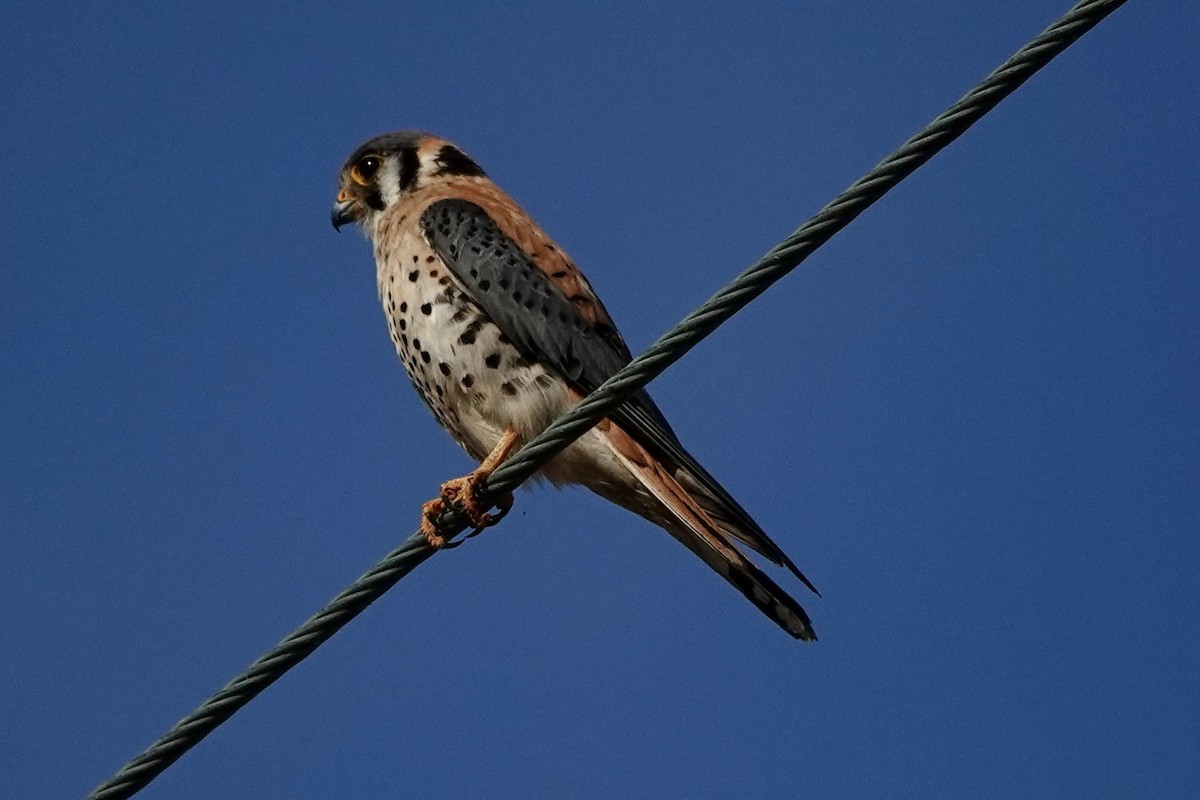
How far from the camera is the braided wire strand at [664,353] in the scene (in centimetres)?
271

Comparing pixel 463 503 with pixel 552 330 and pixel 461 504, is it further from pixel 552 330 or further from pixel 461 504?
pixel 552 330

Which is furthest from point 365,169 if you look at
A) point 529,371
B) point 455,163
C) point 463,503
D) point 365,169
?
point 463,503

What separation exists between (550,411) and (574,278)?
653 mm

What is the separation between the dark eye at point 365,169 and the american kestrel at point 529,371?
27.1 inches

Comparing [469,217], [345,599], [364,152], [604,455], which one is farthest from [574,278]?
[345,599]

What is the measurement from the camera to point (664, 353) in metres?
2.92

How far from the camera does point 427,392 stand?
16.2ft

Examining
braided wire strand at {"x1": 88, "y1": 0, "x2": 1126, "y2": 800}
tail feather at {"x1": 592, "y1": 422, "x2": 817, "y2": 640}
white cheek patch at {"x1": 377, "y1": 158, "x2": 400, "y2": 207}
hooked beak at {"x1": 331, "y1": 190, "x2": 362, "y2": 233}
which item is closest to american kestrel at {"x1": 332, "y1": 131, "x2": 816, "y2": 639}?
tail feather at {"x1": 592, "y1": 422, "x2": 817, "y2": 640}

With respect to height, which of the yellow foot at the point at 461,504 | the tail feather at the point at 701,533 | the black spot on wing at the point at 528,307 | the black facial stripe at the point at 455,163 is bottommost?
the tail feather at the point at 701,533

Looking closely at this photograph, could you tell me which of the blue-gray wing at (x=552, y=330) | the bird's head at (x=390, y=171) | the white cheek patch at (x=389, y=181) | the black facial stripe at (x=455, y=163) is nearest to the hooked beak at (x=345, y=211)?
the bird's head at (x=390, y=171)

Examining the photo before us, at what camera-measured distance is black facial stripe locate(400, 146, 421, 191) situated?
5.82 metres

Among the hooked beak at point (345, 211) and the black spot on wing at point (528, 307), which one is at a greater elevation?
the hooked beak at point (345, 211)

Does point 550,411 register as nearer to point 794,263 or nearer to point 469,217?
point 469,217

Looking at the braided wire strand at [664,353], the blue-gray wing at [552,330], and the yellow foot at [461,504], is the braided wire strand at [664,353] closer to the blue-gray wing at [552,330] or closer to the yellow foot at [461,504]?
the yellow foot at [461,504]
